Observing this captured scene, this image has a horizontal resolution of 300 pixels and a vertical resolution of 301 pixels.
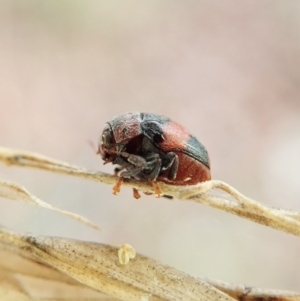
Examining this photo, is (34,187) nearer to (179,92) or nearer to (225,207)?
(179,92)

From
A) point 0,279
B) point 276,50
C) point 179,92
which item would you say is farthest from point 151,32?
point 0,279

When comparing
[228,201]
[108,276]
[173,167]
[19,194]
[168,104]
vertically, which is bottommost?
[108,276]

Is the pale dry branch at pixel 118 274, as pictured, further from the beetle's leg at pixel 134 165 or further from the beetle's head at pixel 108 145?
the beetle's head at pixel 108 145

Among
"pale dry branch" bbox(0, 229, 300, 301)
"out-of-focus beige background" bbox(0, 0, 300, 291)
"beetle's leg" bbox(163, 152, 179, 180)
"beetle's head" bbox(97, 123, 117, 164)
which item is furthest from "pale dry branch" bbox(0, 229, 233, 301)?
"out-of-focus beige background" bbox(0, 0, 300, 291)

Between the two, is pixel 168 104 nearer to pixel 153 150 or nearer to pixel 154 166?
pixel 153 150

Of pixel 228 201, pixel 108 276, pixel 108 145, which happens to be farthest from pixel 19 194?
pixel 108 145

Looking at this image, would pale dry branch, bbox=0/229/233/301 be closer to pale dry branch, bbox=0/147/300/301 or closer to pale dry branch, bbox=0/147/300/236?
pale dry branch, bbox=0/147/300/301
